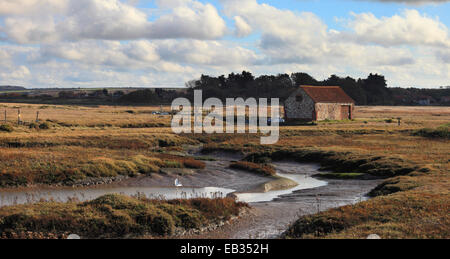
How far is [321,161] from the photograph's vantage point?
42469 mm

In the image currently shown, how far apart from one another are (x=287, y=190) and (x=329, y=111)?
5176 centimetres

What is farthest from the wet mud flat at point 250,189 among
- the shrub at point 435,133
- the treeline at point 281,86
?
the treeline at point 281,86

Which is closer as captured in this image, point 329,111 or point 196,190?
point 196,190

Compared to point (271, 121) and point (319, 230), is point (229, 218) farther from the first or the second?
point (271, 121)

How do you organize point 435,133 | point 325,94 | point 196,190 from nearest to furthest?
point 196,190 → point 435,133 → point 325,94

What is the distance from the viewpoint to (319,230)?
59.9 feet

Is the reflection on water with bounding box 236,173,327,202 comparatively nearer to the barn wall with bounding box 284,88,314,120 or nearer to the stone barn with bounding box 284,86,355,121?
the stone barn with bounding box 284,86,355,121

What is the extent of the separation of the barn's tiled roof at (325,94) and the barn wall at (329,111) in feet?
2.24

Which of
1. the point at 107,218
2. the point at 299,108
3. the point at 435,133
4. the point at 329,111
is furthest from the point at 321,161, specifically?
the point at 329,111

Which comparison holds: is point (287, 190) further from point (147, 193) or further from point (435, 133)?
point (435, 133)

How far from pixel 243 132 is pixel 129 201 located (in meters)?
46.0

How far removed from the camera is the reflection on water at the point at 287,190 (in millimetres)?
28109

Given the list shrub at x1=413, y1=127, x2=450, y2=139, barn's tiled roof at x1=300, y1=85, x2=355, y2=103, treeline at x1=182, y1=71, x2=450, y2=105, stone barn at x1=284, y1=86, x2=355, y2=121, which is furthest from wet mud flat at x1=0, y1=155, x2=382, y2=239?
treeline at x1=182, y1=71, x2=450, y2=105

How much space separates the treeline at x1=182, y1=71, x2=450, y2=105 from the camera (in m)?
172
